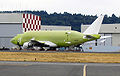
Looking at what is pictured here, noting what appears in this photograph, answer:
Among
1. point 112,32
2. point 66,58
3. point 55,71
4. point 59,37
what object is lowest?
point 66,58

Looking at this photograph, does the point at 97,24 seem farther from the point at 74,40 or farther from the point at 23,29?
the point at 23,29

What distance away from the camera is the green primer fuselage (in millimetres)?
53838

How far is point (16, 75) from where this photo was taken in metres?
13.8

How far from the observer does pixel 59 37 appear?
183 feet

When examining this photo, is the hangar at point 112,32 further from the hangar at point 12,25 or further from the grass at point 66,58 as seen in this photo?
the grass at point 66,58

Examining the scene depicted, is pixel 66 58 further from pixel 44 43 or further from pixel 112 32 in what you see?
pixel 112 32

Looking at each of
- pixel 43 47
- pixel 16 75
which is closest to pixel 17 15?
pixel 43 47

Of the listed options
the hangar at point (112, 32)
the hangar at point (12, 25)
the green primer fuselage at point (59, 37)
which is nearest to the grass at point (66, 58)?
the green primer fuselage at point (59, 37)

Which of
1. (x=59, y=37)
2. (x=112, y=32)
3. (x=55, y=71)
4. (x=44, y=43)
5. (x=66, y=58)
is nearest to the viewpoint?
(x=55, y=71)

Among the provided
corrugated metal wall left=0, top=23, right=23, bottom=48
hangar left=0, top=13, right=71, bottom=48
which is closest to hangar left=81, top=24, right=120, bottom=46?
hangar left=0, top=13, right=71, bottom=48

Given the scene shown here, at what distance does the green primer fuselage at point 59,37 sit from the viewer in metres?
53.8

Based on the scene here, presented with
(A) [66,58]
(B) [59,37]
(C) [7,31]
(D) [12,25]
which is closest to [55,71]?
(A) [66,58]

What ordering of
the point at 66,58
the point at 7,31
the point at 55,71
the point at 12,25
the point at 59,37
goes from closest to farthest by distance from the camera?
the point at 55,71
the point at 66,58
the point at 59,37
the point at 12,25
the point at 7,31

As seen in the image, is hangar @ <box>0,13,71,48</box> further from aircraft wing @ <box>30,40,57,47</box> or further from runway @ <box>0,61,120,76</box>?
runway @ <box>0,61,120,76</box>
